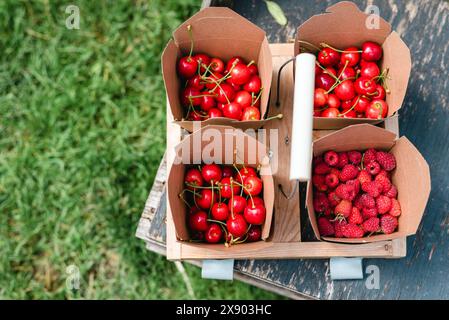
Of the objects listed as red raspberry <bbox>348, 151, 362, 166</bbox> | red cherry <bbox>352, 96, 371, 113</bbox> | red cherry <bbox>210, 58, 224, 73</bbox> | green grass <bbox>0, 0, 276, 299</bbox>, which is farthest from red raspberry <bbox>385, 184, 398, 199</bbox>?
green grass <bbox>0, 0, 276, 299</bbox>

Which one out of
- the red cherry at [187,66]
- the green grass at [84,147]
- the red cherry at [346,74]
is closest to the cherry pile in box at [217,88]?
the red cherry at [187,66]

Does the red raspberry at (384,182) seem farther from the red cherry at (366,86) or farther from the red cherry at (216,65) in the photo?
the red cherry at (216,65)

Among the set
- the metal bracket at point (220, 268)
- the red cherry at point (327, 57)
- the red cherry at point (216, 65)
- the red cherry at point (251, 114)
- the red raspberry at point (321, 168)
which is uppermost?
the red cherry at point (327, 57)

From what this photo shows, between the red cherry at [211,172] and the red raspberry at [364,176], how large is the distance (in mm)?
351

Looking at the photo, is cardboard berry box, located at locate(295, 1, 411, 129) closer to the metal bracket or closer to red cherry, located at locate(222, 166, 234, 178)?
red cherry, located at locate(222, 166, 234, 178)

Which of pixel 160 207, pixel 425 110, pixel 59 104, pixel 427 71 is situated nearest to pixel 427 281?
pixel 425 110

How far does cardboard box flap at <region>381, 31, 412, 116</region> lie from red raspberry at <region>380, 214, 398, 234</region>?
10.2 inches

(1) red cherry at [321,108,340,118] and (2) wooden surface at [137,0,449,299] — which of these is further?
(2) wooden surface at [137,0,449,299]

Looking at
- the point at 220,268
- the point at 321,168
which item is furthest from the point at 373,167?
the point at 220,268

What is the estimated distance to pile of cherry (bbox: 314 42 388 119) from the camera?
4.06 ft

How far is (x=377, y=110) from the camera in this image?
1.21m

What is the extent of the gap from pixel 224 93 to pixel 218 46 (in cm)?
13

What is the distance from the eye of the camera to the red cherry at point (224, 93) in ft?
4.14

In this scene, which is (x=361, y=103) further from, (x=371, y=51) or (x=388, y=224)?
(x=388, y=224)
